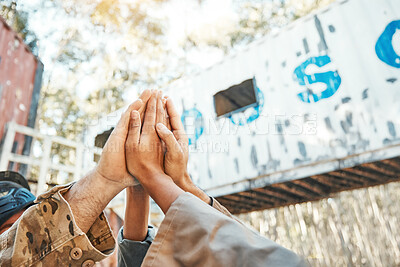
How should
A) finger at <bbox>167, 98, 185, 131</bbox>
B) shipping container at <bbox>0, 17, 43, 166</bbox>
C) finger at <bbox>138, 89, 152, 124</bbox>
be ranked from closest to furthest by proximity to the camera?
finger at <bbox>138, 89, 152, 124</bbox> → finger at <bbox>167, 98, 185, 131</bbox> → shipping container at <bbox>0, 17, 43, 166</bbox>

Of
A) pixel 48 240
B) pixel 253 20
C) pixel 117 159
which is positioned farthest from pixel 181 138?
pixel 253 20

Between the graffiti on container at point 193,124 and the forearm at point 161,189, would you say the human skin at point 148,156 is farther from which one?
the graffiti on container at point 193,124

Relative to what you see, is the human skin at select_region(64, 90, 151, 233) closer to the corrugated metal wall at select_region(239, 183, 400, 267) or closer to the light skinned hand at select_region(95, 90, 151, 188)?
the light skinned hand at select_region(95, 90, 151, 188)

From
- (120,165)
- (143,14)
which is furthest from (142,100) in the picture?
(143,14)

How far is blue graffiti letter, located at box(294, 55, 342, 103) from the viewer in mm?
3900

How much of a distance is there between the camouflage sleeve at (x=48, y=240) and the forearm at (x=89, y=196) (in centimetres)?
5

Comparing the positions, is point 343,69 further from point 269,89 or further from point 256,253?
point 256,253

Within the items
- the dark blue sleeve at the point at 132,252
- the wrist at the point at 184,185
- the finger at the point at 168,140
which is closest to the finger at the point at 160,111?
the finger at the point at 168,140

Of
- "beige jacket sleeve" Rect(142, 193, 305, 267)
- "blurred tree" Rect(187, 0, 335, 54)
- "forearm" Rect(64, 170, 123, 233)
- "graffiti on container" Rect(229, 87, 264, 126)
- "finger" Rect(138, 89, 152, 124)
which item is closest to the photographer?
"beige jacket sleeve" Rect(142, 193, 305, 267)

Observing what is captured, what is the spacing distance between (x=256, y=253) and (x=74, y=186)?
717mm

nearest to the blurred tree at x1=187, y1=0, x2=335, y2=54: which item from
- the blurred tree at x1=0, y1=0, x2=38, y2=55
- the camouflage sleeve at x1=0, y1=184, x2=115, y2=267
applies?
the blurred tree at x1=0, y1=0, x2=38, y2=55

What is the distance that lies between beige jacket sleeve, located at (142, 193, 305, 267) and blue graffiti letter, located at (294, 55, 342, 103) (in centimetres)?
356

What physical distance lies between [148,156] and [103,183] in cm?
19

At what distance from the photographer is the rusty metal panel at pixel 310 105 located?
3629 mm
